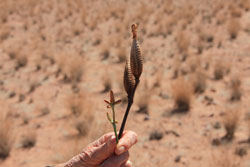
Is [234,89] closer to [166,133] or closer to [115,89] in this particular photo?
[166,133]

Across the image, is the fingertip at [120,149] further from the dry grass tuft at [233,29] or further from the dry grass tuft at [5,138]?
the dry grass tuft at [233,29]

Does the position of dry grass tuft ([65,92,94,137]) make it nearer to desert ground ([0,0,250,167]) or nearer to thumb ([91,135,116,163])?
desert ground ([0,0,250,167])

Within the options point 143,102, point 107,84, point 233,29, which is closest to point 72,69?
point 107,84

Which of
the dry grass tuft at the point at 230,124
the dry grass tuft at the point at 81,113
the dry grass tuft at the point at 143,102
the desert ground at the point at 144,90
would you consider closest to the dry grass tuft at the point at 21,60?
the desert ground at the point at 144,90

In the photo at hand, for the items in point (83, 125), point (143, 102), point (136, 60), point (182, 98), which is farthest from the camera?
point (143, 102)

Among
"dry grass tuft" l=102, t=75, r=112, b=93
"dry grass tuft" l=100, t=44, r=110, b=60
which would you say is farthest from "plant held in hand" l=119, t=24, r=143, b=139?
"dry grass tuft" l=100, t=44, r=110, b=60

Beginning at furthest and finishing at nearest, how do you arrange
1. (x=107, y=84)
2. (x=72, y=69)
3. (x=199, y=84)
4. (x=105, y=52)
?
(x=105, y=52), (x=72, y=69), (x=107, y=84), (x=199, y=84)

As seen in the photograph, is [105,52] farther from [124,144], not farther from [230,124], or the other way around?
[124,144]
